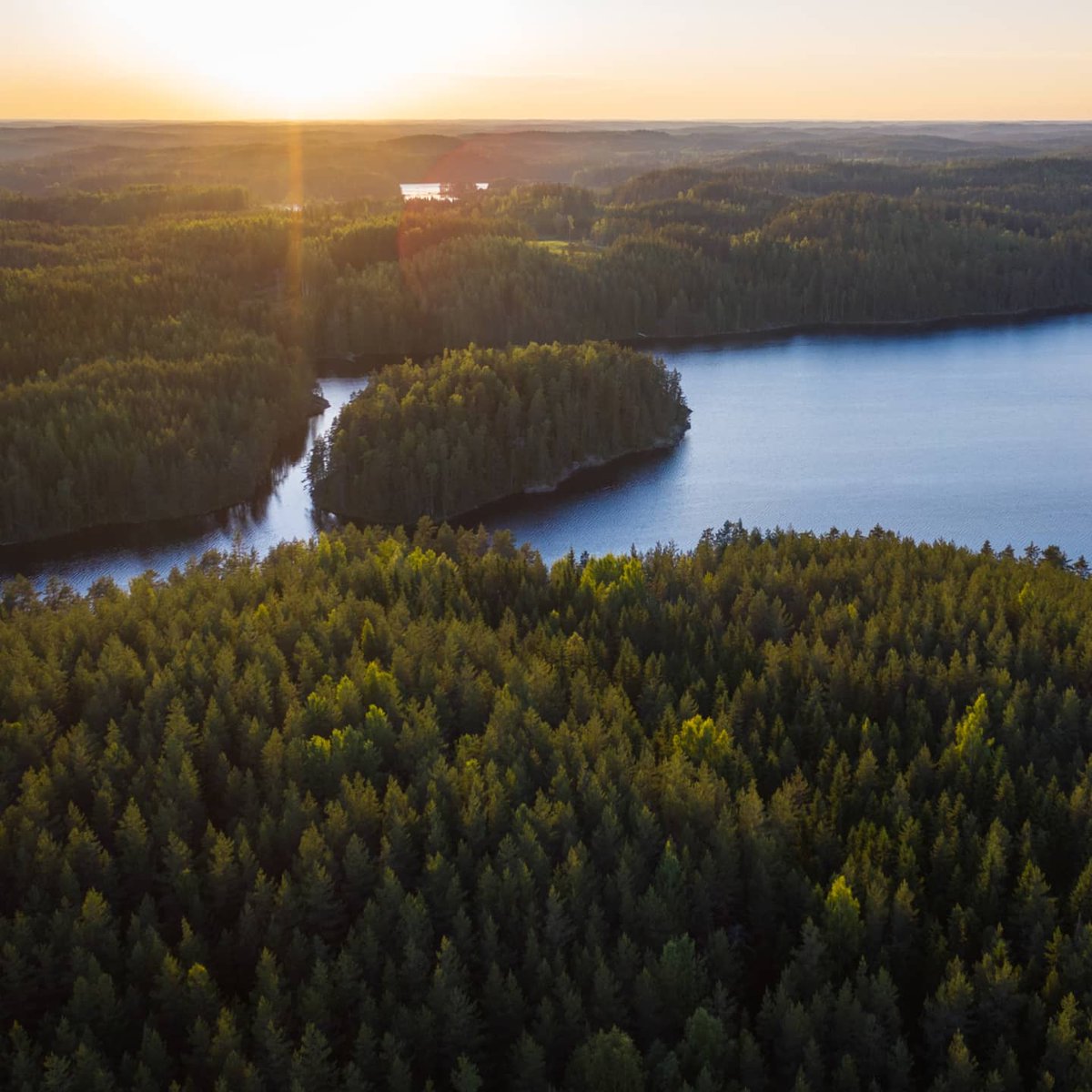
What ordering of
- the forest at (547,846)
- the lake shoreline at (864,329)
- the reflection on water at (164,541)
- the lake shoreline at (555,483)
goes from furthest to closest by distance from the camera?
the lake shoreline at (864,329) → the lake shoreline at (555,483) → the reflection on water at (164,541) → the forest at (547,846)

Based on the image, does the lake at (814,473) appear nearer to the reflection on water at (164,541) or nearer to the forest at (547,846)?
the reflection on water at (164,541)

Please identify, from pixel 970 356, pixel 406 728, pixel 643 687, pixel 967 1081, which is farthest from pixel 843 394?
pixel 967 1081

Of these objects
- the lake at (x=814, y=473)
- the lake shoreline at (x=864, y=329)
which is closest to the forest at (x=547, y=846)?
the lake at (x=814, y=473)

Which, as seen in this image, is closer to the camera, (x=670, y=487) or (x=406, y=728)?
(x=406, y=728)

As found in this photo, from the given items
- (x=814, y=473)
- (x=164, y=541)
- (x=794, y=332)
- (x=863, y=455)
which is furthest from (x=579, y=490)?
(x=794, y=332)

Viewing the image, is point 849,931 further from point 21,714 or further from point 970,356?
point 970,356

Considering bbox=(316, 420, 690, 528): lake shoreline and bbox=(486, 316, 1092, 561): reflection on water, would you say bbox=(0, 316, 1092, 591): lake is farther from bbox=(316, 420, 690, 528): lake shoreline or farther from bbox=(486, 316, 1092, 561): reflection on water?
bbox=(316, 420, 690, 528): lake shoreline

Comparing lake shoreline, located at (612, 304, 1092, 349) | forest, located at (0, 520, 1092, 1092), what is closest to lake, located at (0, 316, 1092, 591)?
lake shoreline, located at (612, 304, 1092, 349)
